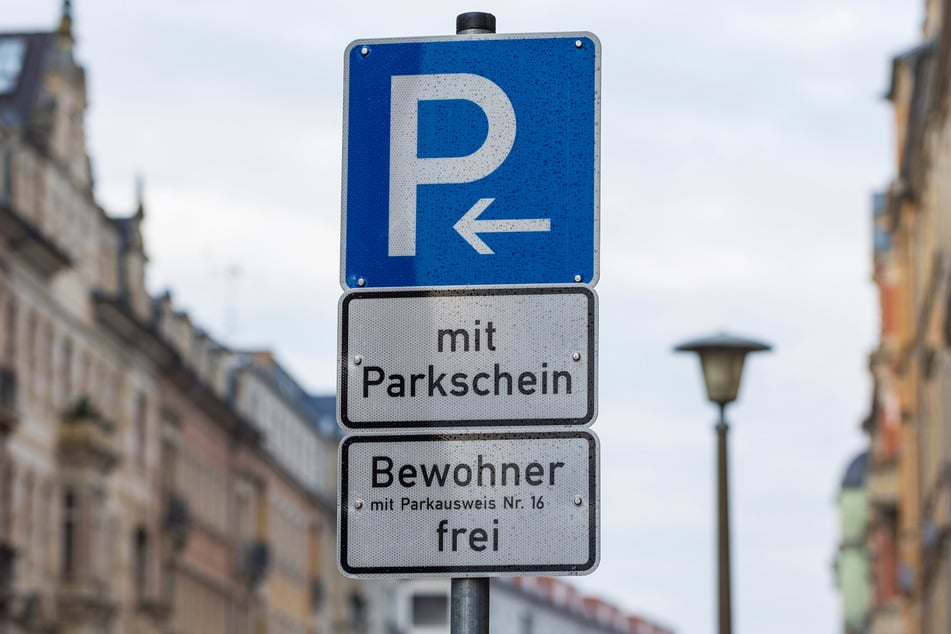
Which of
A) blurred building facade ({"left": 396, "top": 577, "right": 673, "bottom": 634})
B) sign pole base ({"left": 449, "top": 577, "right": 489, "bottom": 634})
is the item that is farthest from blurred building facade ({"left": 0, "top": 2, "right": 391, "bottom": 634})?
sign pole base ({"left": 449, "top": 577, "right": 489, "bottom": 634})

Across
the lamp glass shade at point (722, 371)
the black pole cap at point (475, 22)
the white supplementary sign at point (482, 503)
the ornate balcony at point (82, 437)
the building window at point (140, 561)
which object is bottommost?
the white supplementary sign at point (482, 503)

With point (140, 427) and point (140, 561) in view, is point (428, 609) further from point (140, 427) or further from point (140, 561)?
point (140, 427)

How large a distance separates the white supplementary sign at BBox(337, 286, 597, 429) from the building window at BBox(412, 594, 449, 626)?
117 meters

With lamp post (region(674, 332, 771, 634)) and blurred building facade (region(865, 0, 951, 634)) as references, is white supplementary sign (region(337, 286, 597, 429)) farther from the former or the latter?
blurred building facade (region(865, 0, 951, 634))

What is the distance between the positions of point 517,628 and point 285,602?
165 feet

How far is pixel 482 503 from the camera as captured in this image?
501 centimetres

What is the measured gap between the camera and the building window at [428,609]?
123 metres

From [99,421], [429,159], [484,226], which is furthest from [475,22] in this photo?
[99,421]

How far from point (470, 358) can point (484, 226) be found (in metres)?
0.32

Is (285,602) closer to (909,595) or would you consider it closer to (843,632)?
(909,595)

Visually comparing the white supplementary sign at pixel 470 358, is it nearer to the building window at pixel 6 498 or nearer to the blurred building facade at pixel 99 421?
the blurred building facade at pixel 99 421

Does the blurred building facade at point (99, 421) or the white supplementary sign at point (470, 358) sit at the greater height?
the blurred building facade at point (99, 421)

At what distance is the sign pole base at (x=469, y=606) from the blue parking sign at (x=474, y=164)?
672mm

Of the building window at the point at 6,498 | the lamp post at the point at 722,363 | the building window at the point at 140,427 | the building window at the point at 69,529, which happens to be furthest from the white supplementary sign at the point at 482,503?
the building window at the point at 140,427
